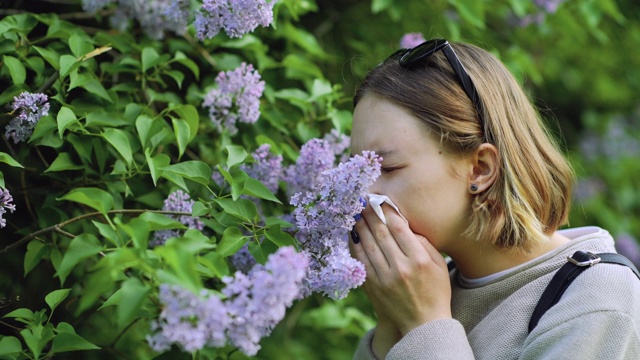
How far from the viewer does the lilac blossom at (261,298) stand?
116cm

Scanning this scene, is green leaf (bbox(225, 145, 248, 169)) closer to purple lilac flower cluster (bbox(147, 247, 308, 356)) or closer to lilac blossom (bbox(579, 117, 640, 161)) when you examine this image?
purple lilac flower cluster (bbox(147, 247, 308, 356))

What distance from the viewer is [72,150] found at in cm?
188

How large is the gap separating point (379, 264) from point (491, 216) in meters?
0.33

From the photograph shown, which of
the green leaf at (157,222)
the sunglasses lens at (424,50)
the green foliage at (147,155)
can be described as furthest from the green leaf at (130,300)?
the sunglasses lens at (424,50)

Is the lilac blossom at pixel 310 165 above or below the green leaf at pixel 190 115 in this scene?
below

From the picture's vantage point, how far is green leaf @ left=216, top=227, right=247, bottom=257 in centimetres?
145

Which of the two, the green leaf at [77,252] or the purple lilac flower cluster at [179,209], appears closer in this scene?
the green leaf at [77,252]

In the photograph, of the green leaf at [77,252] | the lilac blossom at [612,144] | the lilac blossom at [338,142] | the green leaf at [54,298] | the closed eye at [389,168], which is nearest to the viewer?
the green leaf at [77,252]

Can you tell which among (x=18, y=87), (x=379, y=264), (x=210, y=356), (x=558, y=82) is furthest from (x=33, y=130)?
(x=558, y=82)

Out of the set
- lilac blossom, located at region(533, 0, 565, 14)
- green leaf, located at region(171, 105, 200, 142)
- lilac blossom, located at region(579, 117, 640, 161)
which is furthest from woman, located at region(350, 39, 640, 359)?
lilac blossom, located at region(579, 117, 640, 161)

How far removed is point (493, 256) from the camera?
1921mm

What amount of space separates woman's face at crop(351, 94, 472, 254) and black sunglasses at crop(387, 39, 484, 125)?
171 millimetres

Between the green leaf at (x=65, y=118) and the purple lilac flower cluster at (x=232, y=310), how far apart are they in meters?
0.65

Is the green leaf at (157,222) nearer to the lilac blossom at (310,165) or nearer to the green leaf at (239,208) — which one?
the green leaf at (239,208)
